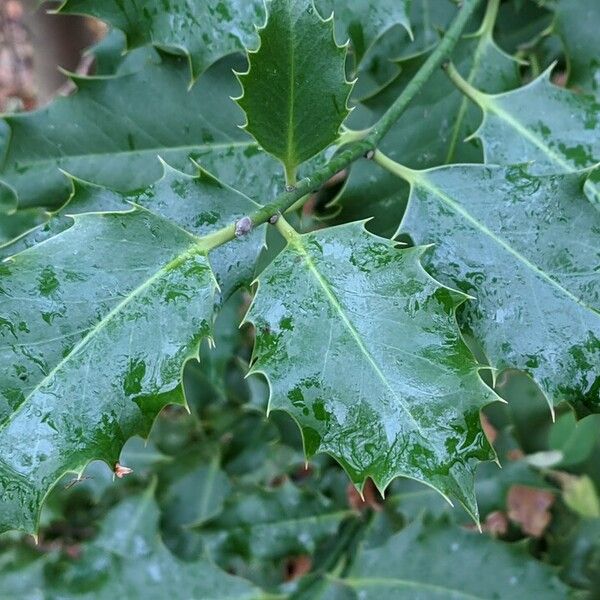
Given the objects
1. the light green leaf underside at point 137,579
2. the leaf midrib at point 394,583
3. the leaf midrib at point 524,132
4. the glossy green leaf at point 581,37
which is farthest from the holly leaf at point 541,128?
the light green leaf underside at point 137,579

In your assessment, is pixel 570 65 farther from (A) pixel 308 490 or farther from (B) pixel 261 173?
(A) pixel 308 490

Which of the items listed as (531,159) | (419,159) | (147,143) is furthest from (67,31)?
(531,159)

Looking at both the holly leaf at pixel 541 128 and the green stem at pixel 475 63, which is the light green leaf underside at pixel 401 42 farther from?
the holly leaf at pixel 541 128

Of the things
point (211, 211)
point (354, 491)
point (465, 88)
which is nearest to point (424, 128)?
point (465, 88)

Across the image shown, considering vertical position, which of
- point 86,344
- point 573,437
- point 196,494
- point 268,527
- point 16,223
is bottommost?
point 196,494

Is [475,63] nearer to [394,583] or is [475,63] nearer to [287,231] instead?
[287,231]

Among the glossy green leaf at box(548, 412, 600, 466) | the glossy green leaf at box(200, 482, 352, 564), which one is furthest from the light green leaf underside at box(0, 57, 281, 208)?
the glossy green leaf at box(548, 412, 600, 466)
